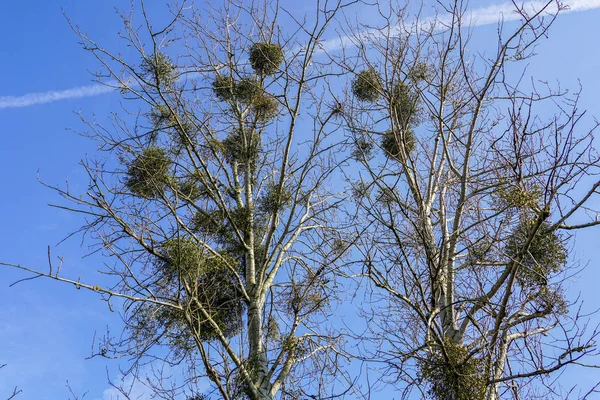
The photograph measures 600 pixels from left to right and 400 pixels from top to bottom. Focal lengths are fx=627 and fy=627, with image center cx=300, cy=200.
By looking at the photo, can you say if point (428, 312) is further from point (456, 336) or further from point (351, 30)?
point (351, 30)

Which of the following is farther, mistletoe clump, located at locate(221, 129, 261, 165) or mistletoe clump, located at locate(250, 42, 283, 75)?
mistletoe clump, located at locate(221, 129, 261, 165)

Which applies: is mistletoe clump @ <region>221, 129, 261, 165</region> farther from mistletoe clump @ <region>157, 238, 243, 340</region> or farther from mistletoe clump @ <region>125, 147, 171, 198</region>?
mistletoe clump @ <region>157, 238, 243, 340</region>

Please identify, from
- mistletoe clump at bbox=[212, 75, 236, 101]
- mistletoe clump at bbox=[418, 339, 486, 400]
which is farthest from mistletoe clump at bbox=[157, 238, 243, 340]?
mistletoe clump at bbox=[418, 339, 486, 400]

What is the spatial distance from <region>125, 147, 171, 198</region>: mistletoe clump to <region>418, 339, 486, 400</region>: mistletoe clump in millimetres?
4052

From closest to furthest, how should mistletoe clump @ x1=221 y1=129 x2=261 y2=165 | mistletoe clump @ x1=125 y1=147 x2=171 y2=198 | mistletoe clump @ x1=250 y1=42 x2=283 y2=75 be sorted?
mistletoe clump @ x1=125 y1=147 x2=171 y2=198, mistletoe clump @ x1=250 y1=42 x2=283 y2=75, mistletoe clump @ x1=221 y1=129 x2=261 y2=165

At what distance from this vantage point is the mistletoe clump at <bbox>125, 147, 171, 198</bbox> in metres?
7.32

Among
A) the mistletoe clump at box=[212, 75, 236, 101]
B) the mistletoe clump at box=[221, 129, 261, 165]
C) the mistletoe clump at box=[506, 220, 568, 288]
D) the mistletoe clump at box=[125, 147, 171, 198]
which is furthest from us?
the mistletoe clump at box=[221, 129, 261, 165]

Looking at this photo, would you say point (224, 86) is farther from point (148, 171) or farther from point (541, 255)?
point (541, 255)

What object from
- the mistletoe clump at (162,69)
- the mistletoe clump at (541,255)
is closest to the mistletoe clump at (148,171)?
the mistletoe clump at (162,69)

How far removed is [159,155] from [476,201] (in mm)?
3879

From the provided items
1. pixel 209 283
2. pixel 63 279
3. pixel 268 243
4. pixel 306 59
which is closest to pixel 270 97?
pixel 306 59

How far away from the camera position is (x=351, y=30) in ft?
19.0

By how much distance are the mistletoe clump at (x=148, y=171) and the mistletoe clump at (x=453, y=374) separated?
160 inches

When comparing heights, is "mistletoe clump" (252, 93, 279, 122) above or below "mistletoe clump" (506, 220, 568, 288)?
above
